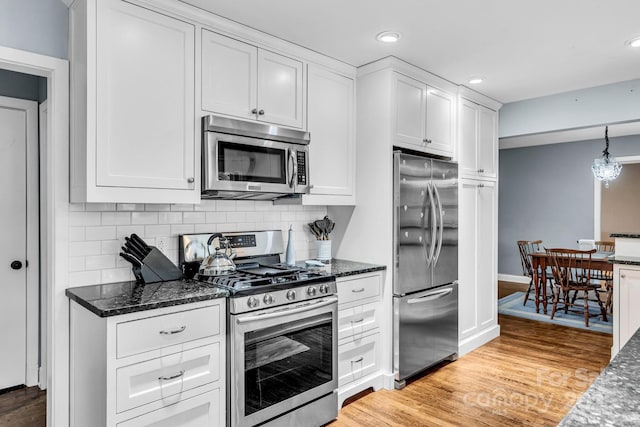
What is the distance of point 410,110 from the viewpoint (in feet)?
10.8

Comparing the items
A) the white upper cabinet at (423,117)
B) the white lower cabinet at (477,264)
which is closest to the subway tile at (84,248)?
the white upper cabinet at (423,117)

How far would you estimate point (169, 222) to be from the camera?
8.49ft

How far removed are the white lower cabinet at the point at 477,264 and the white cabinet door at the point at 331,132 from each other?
4.02 feet

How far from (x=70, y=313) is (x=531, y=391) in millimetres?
3056

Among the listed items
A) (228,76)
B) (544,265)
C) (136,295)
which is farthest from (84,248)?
(544,265)

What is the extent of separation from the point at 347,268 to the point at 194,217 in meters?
1.10

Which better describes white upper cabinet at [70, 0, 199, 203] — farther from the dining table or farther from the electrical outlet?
the dining table

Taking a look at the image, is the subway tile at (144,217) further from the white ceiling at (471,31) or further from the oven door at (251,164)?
the white ceiling at (471,31)

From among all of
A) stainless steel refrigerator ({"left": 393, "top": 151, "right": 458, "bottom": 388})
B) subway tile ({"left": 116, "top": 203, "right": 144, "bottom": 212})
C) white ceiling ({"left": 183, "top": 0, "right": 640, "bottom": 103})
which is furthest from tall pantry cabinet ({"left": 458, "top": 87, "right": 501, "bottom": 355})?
subway tile ({"left": 116, "top": 203, "right": 144, "bottom": 212})

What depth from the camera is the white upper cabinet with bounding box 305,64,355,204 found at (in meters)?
3.01

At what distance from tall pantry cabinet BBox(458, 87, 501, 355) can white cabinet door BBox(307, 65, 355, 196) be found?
117 cm

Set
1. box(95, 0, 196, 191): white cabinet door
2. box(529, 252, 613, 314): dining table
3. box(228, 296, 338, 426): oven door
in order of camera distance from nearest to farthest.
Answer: box(95, 0, 196, 191): white cabinet door, box(228, 296, 338, 426): oven door, box(529, 252, 613, 314): dining table

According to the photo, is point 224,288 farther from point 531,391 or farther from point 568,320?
point 568,320

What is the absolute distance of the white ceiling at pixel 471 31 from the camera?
7.64ft
